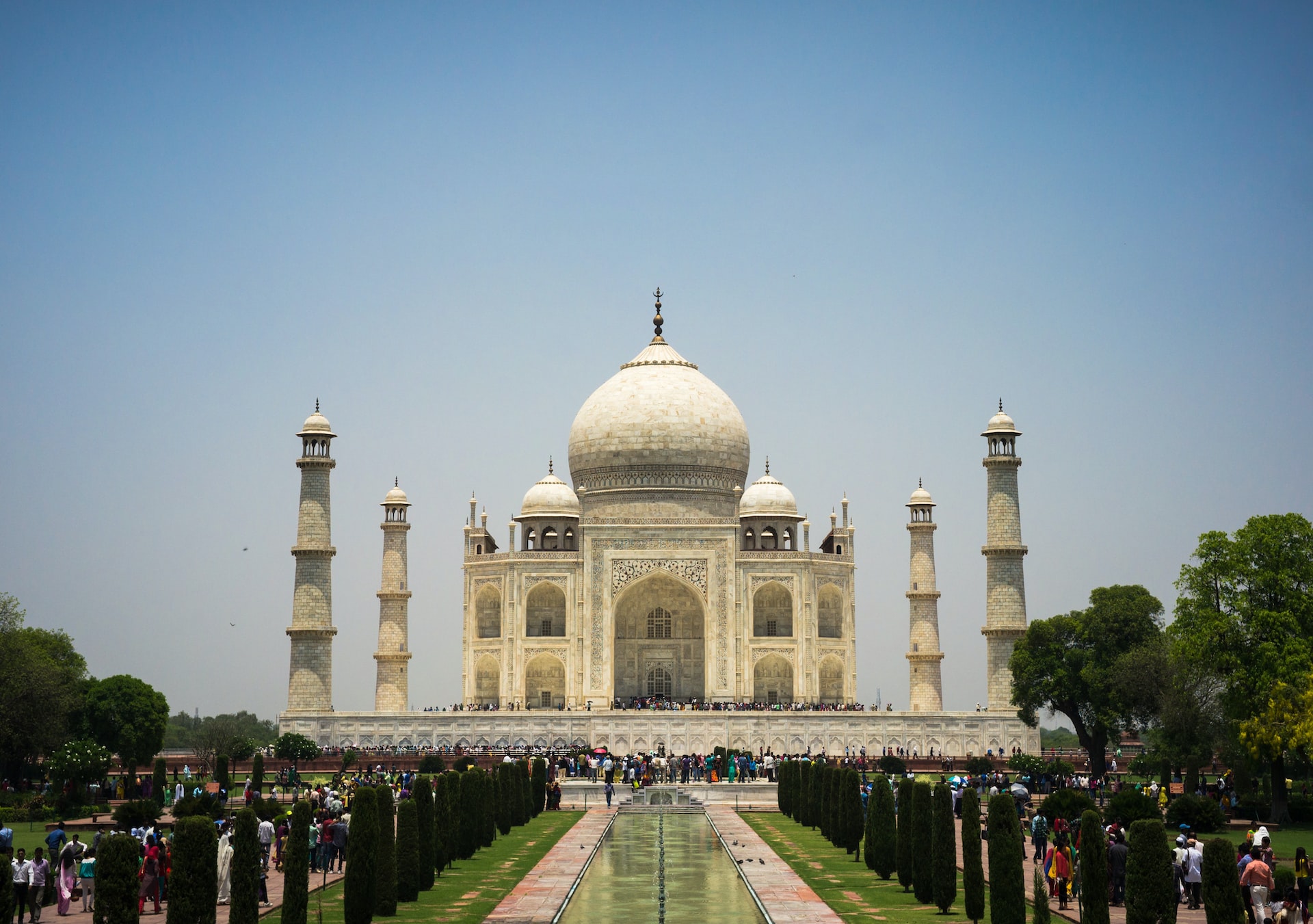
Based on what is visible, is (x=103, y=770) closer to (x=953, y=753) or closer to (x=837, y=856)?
(x=837, y=856)

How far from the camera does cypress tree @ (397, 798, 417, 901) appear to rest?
53.7 feet

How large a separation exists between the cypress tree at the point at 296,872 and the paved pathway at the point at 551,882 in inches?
80.9

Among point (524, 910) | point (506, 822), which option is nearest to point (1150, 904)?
point (524, 910)

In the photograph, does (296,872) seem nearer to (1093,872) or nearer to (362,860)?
(362,860)

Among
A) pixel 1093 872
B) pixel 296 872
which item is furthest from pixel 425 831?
pixel 1093 872

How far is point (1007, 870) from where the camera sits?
14.0m

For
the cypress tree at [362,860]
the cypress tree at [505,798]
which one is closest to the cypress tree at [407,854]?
the cypress tree at [362,860]

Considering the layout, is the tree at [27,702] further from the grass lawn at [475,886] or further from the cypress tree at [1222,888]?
the cypress tree at [1222,888]

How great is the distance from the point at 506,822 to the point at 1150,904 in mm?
12675

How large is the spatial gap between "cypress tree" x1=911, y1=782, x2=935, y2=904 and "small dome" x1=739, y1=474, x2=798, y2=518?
30059mm

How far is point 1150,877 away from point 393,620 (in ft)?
105

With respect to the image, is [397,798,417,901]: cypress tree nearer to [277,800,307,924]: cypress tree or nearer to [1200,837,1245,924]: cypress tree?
[277,800,307,924]: cypress tree

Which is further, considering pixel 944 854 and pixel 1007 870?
pixel 944 854

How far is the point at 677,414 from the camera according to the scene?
152ft
